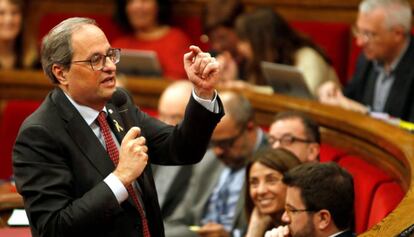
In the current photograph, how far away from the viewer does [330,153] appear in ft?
10.8

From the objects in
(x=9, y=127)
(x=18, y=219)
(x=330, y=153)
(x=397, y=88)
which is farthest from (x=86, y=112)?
(x=9, y=127)

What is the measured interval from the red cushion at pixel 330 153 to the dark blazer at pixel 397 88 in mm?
371

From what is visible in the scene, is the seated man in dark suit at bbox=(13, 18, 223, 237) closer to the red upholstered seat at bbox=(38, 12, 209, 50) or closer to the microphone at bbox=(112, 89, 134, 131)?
the microphone at bbox=(112, 89, 134, 131)

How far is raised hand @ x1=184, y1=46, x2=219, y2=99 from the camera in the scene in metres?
2.07

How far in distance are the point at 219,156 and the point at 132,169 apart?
153 cm

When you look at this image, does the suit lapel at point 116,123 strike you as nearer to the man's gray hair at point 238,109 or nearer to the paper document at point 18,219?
the paper document at point 18,219

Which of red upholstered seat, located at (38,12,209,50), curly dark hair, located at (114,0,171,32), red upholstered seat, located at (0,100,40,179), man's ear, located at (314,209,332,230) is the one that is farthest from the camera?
red upholstered seat, located at (38,12,209,50)

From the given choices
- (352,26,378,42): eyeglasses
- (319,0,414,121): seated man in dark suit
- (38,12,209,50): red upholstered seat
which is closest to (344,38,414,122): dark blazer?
(319,0,414,121): seated man in dark suit

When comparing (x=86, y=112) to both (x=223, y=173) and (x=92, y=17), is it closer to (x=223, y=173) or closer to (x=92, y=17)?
(x=223, y=173)

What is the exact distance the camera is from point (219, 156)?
11.4 ft

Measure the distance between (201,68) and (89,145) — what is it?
0.29 meters

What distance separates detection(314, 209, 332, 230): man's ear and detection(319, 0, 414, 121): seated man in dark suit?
1.35 metres

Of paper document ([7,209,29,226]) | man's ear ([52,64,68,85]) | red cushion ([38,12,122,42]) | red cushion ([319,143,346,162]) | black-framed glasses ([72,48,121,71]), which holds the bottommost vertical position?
red cushion ([38,12,122,42])

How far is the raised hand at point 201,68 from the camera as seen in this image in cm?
207
